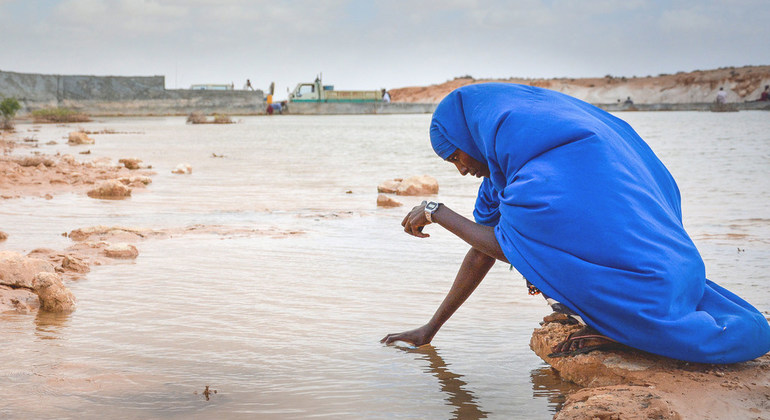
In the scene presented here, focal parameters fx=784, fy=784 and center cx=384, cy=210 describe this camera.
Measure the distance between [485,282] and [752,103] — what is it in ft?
180

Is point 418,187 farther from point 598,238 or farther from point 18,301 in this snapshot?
point 598,238

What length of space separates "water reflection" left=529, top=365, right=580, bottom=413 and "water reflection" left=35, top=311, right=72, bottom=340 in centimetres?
189

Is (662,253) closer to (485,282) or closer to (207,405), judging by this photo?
(207,405)

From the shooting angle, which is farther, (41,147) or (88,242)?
(41,147)

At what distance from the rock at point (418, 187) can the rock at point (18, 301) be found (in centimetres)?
532

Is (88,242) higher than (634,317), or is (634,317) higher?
(634,317)

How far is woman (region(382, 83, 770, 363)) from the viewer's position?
2.25 m

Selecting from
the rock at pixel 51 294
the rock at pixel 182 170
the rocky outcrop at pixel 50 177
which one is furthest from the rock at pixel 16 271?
the rock at pixel 182 170

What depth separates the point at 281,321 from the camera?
351 centimetres

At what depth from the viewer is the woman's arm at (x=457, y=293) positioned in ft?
9.57

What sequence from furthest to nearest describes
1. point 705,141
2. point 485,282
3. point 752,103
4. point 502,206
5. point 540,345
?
point 752,103, point 705,141, point 485,282, point 540,345, point 502,206

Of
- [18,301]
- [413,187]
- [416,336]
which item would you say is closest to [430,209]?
[416,336]

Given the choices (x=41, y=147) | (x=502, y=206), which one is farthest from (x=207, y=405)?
(x=41, y=147)

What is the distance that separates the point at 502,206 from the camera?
245 cm
